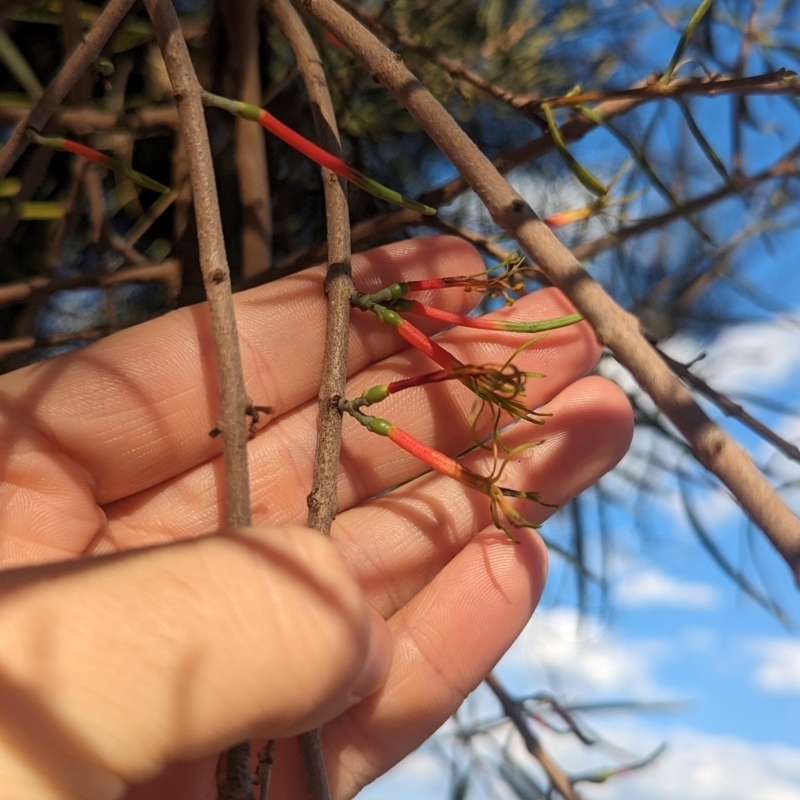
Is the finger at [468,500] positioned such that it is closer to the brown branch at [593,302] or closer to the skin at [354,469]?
the skin at [354,469]

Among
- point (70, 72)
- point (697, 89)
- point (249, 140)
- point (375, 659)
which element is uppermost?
point (249, 140)

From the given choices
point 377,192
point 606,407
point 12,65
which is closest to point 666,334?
point 606,407

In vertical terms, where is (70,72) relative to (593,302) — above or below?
above

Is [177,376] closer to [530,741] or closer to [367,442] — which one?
[367,442]

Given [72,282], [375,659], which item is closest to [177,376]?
[72,282]

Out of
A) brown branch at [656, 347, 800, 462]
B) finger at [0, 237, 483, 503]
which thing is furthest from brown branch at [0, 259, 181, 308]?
brown branch at [656, 347, 800, 462]
